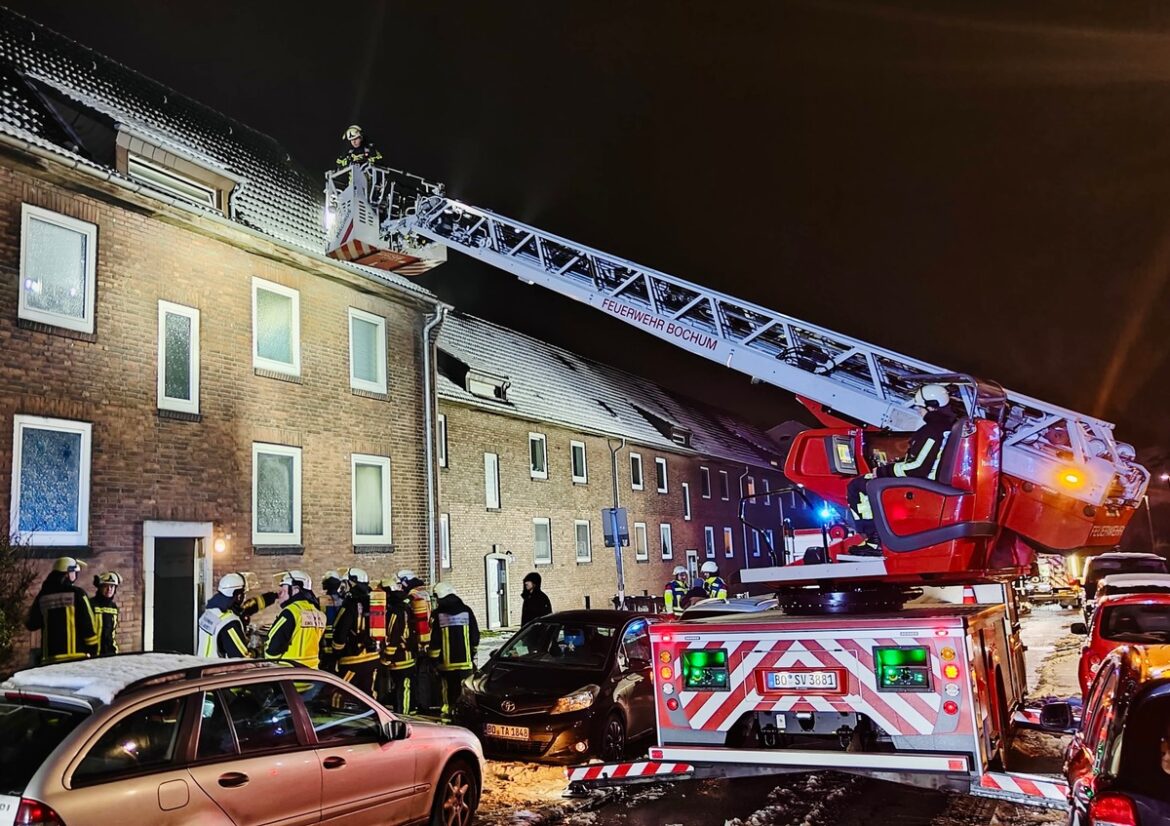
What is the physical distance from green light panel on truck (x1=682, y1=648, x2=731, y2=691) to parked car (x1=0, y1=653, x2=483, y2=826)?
188cm

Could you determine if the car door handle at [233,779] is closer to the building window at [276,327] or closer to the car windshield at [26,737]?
the car windshield at [26,737]

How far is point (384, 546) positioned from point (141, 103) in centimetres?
853

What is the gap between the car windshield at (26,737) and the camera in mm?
3939

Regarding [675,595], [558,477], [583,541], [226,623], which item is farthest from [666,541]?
[226,623]

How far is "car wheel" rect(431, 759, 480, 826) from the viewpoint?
238 inches

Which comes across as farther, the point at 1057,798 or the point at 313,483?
the point at 313,483

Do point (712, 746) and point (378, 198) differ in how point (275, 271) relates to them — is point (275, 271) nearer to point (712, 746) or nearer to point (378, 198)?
point (378, 198)

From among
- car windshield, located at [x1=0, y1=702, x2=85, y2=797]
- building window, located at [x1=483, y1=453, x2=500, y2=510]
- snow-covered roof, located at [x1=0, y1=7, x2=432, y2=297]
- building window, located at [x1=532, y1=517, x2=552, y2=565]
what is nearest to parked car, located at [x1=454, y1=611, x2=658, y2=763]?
car windshield, located at [x1=0, y1=702, x2=85, y2=797]

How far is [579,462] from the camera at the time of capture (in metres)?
28.2

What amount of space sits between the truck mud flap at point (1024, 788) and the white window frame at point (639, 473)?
25444 mm

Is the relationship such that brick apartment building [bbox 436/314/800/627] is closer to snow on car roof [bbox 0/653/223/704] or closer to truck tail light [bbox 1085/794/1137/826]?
snow on car roof [bbox 0/653/223/704]

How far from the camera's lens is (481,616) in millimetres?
22266

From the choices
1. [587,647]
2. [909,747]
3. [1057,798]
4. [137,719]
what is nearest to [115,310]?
[587,647]

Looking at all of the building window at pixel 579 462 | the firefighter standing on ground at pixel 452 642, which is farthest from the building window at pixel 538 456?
the firefighter standing on ground at pixel 452 642
